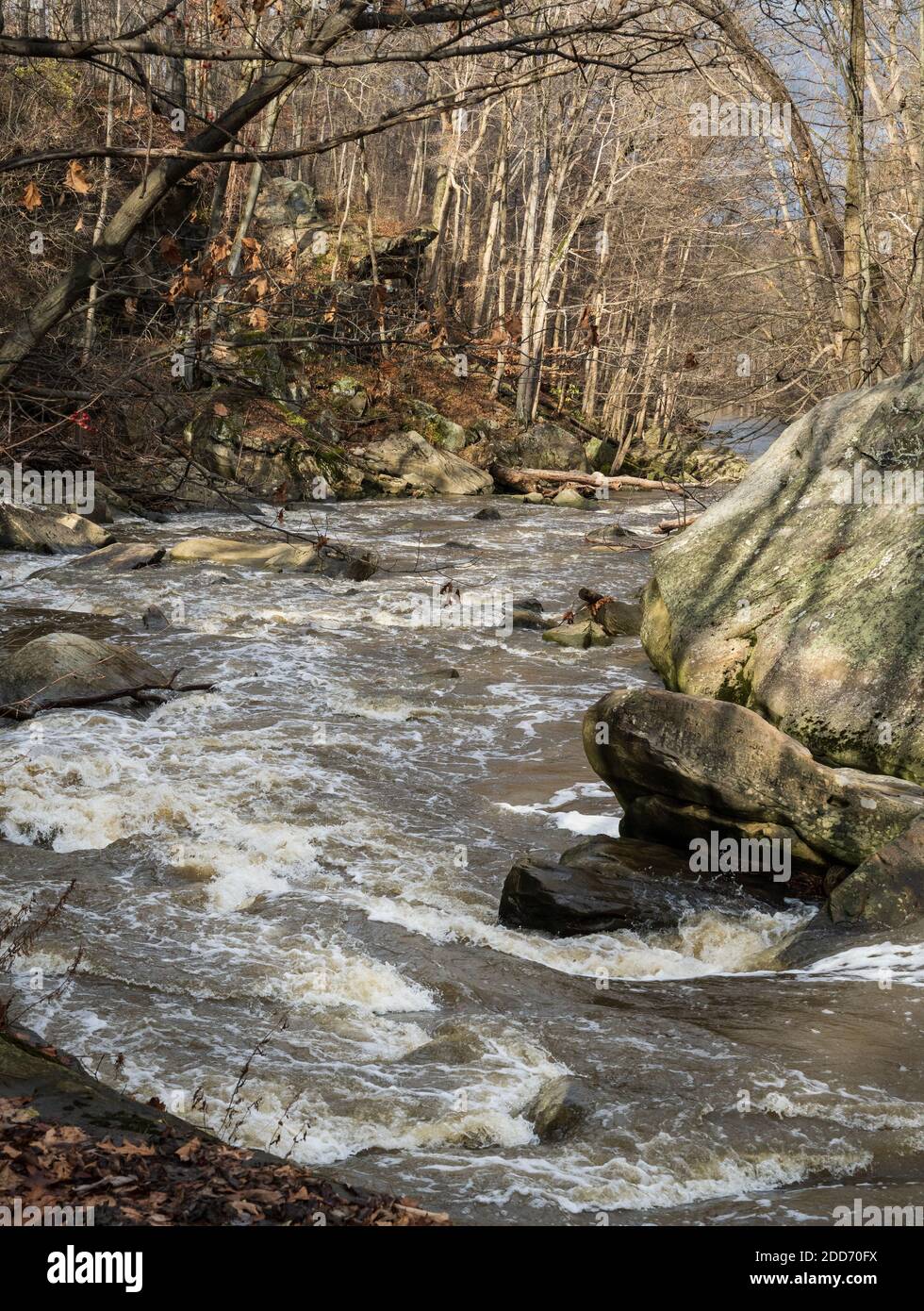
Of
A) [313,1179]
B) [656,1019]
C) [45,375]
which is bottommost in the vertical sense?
[656,1019]

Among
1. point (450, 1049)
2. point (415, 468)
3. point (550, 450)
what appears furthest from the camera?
point (550, 450)

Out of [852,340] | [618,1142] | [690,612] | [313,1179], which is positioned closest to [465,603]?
[690,612]

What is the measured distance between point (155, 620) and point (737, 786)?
27.9 feet

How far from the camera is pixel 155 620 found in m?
14.2

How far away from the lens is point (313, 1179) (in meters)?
3.87

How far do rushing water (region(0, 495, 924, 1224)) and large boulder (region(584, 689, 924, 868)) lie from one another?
1.89 ft

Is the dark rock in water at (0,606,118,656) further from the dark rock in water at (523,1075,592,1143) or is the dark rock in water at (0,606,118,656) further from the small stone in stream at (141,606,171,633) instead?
the dark rock in water at (523,1075,592,1143)

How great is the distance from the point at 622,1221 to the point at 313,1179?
130 centimetres

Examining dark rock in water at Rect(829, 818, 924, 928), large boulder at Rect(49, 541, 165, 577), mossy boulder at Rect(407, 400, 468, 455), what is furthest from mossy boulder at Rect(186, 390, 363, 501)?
dark rock in water at Rect(829, 818, 924, 928)

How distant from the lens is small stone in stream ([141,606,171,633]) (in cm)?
1405

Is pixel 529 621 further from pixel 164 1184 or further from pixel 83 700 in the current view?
pixel 164 1184

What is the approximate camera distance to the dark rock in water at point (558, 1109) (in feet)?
16.9

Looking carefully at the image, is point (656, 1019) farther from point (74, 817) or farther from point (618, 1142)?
point (74, 817)

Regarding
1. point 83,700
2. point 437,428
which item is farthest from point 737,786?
point 437,428
